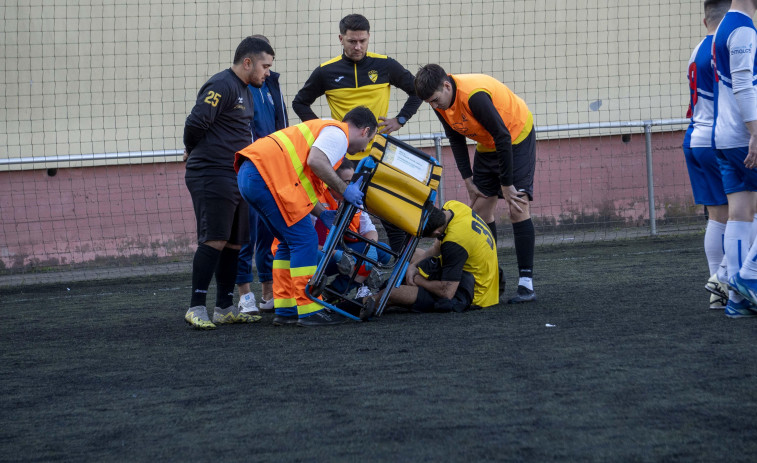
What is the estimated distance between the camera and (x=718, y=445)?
2561 millimetres

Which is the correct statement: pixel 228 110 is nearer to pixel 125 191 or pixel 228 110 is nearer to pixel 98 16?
pixel 125 191

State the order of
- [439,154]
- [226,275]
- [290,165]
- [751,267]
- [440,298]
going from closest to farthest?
[751,267] < [290,165] < [440,298] < [226,275] < [439,154]

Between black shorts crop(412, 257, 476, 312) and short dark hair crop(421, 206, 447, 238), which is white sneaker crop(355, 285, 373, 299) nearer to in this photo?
black shorts crop(412, 257, 476, 312)

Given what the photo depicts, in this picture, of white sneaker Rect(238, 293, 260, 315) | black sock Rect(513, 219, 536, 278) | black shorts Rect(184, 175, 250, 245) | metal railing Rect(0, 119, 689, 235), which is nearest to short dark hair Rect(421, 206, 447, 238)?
black sock Rect(513, 219, 536, 278)

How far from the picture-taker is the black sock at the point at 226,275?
565 cm

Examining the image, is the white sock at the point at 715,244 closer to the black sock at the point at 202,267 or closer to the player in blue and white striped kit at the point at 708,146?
the player in blue and white striped kit at the point at 708,146

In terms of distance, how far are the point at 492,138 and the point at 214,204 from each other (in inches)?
73.0

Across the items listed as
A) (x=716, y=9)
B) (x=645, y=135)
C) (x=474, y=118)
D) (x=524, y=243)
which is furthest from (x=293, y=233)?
(x=645, y=135)

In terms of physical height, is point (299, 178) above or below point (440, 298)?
above

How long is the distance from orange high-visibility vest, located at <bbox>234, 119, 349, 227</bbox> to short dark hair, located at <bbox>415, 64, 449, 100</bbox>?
0.56m

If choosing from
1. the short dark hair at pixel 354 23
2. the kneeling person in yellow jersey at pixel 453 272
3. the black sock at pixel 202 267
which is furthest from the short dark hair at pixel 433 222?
the short dark hair at pixel 354 23

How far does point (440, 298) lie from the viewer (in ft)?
18.1

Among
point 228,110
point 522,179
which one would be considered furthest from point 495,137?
point 228,110

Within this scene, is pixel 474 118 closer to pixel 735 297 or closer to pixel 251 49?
pixel 251 49
